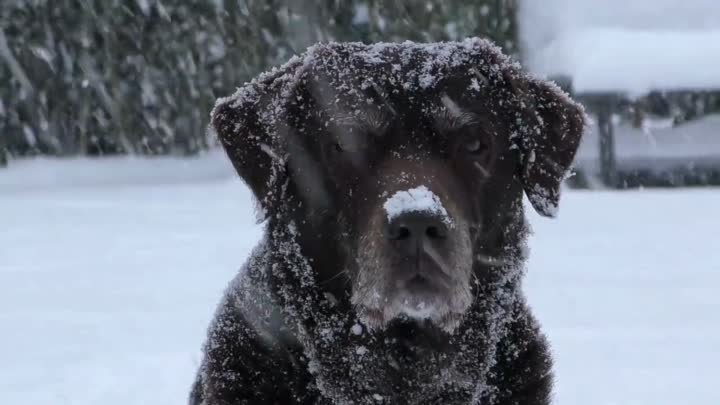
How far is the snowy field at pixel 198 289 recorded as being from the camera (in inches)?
167

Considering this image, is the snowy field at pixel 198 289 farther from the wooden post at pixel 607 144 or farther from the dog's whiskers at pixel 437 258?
the dog's whiskers at pixel 437 258

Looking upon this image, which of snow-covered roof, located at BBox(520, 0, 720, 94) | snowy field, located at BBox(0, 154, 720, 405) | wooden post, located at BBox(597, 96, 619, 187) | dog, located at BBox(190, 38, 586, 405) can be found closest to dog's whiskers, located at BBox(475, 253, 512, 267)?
dog, located at BBox(190, 38, 586, 405)

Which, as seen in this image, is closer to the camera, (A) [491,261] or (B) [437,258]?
(B) [437,258]

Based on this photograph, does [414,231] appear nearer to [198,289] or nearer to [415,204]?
[415,204]

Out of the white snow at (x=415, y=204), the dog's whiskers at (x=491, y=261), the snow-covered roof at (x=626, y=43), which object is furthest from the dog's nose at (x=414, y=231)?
the snow-covered roof at (x=626, y=43)

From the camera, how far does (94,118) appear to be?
9891 mm

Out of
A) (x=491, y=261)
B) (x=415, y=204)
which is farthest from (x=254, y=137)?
(x=491, y=261)

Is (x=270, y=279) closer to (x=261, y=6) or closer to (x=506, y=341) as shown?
(x=506, y=341)

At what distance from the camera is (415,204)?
2.39 meters

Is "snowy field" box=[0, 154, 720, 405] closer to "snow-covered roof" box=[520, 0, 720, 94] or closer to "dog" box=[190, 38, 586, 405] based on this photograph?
"snow-covered roof" box=[520, 0, 720, 94]

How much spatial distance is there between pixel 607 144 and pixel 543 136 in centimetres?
664

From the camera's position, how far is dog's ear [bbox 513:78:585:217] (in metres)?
2.82

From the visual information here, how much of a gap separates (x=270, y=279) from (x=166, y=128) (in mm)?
7606

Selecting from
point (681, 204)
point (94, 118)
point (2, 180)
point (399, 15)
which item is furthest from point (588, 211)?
point (2, 180)
